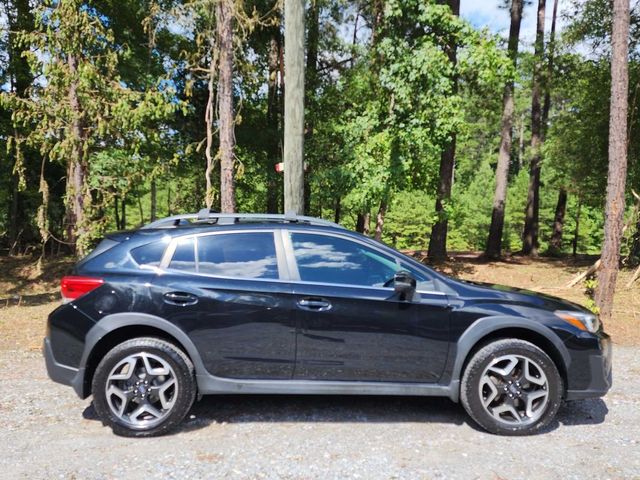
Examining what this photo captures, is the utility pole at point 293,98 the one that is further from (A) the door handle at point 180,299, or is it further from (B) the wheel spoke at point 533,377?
(B) the wheel spoke at point 533,377

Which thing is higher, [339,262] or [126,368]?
[339,262]

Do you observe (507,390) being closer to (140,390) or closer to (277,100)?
(140,390)

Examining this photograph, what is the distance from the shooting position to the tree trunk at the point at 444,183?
11.4 metres

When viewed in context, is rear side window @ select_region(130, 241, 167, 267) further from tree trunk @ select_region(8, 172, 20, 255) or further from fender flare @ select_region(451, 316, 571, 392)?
tree trunk @ select_region(8, 172, 20, 255)

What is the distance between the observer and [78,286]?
3.56 meters

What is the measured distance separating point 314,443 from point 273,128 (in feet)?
44.8

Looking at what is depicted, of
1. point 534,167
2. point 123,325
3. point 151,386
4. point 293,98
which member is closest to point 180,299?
point 123,325

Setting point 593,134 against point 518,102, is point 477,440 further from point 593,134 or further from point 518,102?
point 518,102

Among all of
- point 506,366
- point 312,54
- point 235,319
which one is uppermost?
point 312,54

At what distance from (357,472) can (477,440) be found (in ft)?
3.62

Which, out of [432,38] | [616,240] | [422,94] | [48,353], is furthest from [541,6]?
[48,353]

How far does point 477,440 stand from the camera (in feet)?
11.5

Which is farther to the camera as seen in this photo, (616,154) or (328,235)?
(616,154)

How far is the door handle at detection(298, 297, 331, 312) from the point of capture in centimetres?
357
